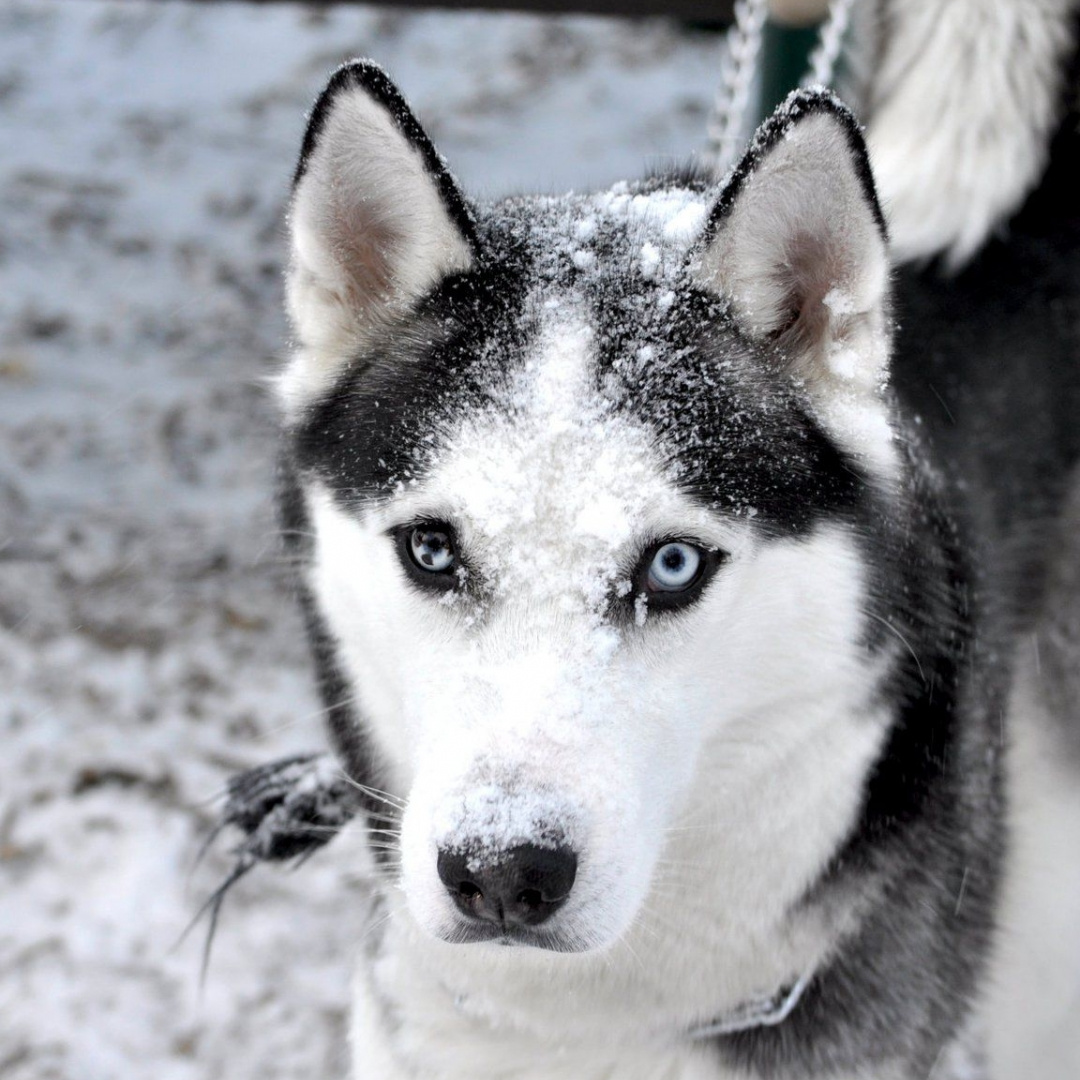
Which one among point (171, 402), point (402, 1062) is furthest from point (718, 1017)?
point (171, 402)

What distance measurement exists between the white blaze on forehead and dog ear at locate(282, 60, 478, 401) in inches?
10.3

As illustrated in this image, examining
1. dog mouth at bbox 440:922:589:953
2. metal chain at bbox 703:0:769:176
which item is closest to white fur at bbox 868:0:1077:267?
metal chain at bbox 703:0:769:176

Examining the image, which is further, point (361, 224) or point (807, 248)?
point (361, 224)

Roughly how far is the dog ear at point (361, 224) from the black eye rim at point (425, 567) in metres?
0.30

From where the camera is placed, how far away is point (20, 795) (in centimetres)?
310

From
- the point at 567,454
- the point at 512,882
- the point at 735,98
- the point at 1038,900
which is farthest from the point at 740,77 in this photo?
the point at 512,882

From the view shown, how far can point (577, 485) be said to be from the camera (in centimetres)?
138

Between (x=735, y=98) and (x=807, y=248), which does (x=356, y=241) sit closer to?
(x=807, y=248)

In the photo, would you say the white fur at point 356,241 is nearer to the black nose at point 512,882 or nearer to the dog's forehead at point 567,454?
the dog's forehead at point 567,454

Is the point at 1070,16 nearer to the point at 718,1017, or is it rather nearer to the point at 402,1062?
the point at 718,1017

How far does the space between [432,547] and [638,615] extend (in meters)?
0.25

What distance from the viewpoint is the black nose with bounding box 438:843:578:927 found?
126 centimetres

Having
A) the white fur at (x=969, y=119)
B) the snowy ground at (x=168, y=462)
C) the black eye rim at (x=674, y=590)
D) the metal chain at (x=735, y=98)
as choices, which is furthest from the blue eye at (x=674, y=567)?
the white fur at (x=969, y=119)

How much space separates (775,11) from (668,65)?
336 cm
